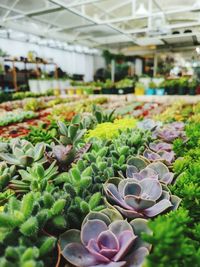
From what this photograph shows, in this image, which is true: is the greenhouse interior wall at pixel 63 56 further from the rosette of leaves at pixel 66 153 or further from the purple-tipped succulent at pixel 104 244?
the purple-tipped succulent at pixel 104 244

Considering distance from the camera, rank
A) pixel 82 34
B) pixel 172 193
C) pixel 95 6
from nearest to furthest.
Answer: pixel 172 193 < pixel 95 6 < pixel 82 34

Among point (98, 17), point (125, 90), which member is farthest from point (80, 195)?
point (98, 17)

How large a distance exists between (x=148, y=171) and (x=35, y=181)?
1.29 ft

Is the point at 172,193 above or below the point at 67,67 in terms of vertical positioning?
below

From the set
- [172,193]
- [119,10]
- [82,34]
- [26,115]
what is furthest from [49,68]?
[172,193]

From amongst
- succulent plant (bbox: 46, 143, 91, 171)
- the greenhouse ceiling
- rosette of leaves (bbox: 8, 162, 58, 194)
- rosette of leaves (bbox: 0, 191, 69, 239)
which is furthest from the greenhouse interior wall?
rosette of leaves (bbox: 0, 191, 69, 239)

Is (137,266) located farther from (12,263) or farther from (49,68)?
(49,68)

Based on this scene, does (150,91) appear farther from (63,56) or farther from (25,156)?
(63,56)

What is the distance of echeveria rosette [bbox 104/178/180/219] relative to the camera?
30.2 inches

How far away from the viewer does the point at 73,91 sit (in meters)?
7.57

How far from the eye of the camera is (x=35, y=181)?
843mm

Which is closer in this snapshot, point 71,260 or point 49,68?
point 71,260

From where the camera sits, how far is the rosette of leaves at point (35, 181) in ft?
2.76

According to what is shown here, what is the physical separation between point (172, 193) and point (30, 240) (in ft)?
1.60
